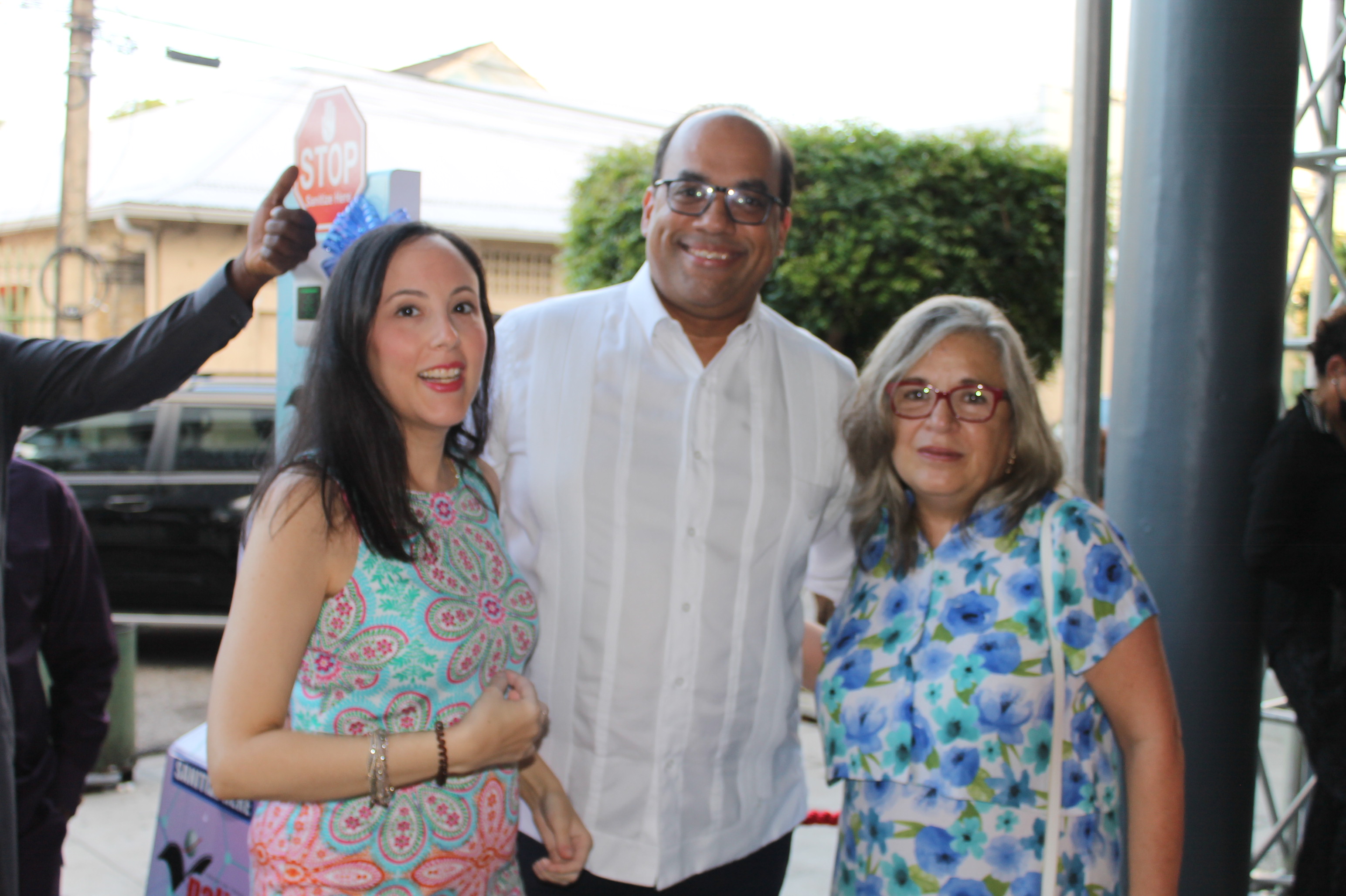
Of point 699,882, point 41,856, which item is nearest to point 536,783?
point 699,882

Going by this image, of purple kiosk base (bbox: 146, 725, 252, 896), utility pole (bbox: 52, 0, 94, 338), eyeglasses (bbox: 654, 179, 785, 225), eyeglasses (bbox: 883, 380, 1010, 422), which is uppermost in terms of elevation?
utility pole (bbox: 52, 0, 94, 338)

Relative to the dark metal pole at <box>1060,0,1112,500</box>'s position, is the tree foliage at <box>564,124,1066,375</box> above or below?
above

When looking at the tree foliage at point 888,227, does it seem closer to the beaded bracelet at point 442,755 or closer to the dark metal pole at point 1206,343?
the dark metal pole at point 1206,343

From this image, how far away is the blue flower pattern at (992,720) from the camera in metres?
1.80

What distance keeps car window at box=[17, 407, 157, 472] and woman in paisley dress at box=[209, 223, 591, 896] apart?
18.7 ft

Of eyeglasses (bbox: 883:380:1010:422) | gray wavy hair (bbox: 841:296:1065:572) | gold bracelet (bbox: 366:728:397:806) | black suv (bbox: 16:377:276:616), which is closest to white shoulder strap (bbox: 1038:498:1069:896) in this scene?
gray wavy hair (bbox: 841:296:1065:572)

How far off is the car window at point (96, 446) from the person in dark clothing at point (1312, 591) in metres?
6.31

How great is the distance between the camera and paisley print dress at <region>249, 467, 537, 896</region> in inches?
58.5

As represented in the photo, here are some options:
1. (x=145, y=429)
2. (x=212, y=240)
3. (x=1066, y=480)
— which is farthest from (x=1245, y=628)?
(x=212, y=240)

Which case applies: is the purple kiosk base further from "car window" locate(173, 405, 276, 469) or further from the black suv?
"car window" locate(173, 405, 276, 469)

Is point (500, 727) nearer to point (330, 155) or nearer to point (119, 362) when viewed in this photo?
point (119, 362)

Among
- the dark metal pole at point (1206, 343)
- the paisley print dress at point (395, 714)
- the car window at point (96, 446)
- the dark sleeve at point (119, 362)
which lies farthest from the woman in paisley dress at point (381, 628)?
the car window at point (96, 446)

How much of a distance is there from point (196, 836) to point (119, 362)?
125 centimetres

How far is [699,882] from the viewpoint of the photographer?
2119 millimetres
